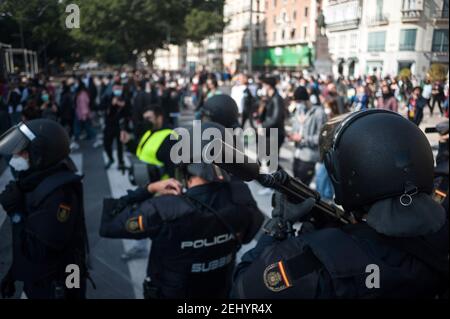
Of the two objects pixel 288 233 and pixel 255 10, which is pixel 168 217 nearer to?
pixel 288 233

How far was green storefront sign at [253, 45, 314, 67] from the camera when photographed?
2135 millimetres

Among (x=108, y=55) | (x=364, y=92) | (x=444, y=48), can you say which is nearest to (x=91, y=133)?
(x=108, y=55)

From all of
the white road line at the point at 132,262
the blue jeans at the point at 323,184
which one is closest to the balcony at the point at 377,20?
the white road line at the point at 132,262

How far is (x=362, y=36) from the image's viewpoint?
174cm

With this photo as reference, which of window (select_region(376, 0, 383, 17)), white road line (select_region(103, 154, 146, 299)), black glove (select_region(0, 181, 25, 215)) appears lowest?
white road line (select_region(103, 154, 146, 299))

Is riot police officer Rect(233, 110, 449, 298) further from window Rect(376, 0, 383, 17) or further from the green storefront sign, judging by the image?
the green storefront sign

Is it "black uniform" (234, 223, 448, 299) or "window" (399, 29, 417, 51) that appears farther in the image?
"window" (399, 29, 417, 51)

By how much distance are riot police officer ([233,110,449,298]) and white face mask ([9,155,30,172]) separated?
3.83ft

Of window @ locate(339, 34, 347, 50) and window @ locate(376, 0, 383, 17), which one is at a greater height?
window @ locate(376, 0, 383, 17)

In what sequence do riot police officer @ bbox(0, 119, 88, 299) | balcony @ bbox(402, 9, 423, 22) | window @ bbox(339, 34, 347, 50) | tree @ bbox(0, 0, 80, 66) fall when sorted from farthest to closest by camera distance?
window @ bbox(339, 34, 347, 50)
riot police officer @ bbox(0, 119, 88, 299)
balcony @ bbox(402, 9, 423, 22)
tree @ bbox(0, 0, 80, 66)

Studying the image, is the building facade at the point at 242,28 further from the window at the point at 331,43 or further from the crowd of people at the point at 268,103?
the crowd of people at the point at 268,103

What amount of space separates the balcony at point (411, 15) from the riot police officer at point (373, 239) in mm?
448

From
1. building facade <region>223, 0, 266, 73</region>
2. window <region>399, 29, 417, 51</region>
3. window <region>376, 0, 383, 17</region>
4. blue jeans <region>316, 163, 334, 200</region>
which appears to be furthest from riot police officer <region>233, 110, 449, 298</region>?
blue jeans <region>316, 163, 334, 200</region>

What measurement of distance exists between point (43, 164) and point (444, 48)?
184 cm
